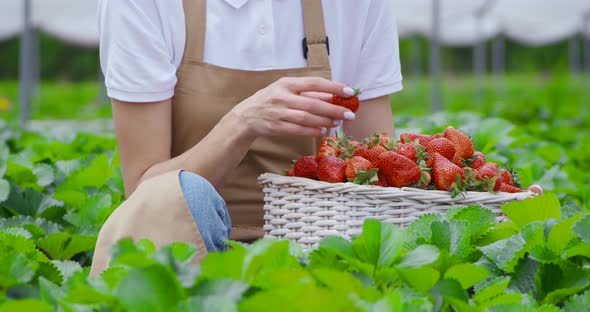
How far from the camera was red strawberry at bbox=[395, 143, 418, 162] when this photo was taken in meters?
1.75

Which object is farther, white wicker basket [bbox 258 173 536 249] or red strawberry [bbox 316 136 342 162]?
red strawberry [bbox 316 136 342 162]

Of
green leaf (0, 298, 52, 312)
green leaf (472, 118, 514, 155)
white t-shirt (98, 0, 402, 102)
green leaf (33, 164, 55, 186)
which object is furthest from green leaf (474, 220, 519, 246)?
green leaf (472, 118, 514, 155)

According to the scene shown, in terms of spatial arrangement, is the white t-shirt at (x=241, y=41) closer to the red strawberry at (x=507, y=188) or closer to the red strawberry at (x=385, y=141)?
the red strawberry at (x=385, y=141)

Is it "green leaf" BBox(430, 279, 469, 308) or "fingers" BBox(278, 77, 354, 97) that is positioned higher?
"fingers" BBox(278, 77, 354, 97)

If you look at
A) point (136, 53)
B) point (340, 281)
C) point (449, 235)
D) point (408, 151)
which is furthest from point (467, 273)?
point (136, 53)

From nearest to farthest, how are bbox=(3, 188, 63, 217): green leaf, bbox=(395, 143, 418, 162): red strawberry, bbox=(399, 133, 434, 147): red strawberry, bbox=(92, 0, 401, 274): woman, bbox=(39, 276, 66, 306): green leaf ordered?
bbox=(39, 276, 66, 306): green leaf, bbox=(395, 143, 418, 162): red strawberry, bbox=(399, 133, 434, 147): red strawberry, bbox=(92, 0, 401, 274): woman, bbox=(3, 188, 63, 217): green leaf

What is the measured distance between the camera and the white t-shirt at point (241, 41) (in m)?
1.99

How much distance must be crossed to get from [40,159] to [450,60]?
2635cm

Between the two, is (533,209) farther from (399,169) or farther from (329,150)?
(329,150)

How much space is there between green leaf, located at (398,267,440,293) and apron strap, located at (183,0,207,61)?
3.36 ft

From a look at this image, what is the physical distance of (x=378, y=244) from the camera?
1.27 m

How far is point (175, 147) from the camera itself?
2.13 metres

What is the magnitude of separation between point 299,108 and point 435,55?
704 cm

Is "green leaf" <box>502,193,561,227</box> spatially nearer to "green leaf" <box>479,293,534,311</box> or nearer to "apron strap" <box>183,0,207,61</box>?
"green leaf" <box>479,293,534,311</box>
